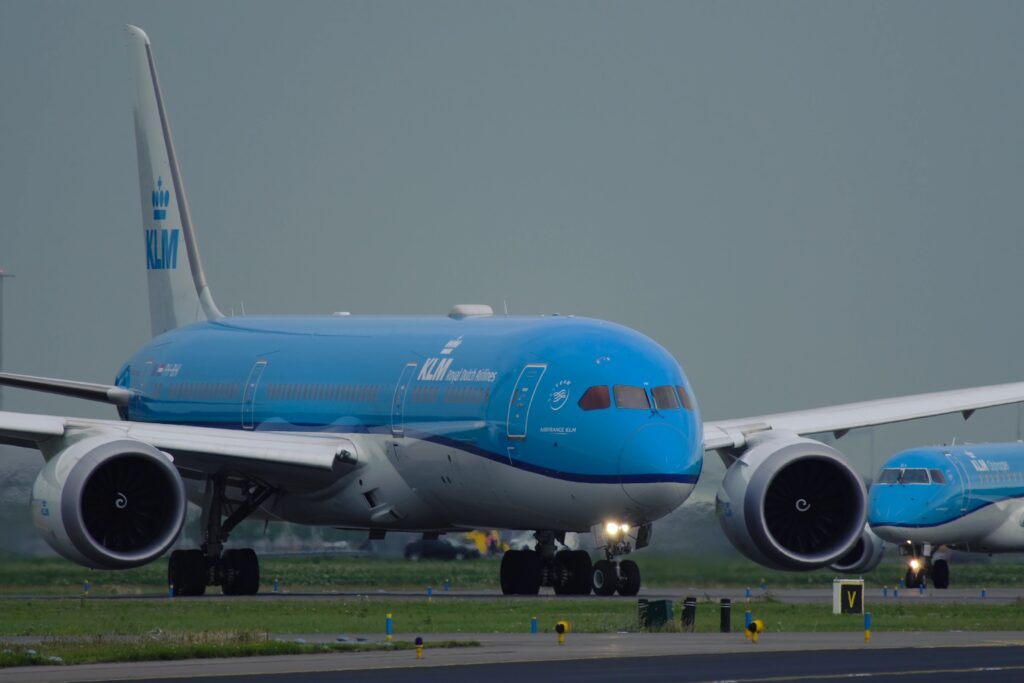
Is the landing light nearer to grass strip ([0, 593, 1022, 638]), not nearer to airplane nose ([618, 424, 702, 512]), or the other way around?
grass strip ([0, 593, 1022, 638])

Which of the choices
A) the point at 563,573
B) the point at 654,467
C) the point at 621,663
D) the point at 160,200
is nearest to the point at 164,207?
the point at 160,200

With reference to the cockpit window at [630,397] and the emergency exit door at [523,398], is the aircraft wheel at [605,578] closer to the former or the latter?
the emergency exit door at [523,398]

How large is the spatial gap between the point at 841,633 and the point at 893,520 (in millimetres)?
24320

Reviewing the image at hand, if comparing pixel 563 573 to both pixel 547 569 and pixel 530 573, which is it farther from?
pixel 530 573

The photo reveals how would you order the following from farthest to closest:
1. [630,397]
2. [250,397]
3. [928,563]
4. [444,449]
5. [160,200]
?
[160,200], [928,563], [250,397], [444,449], [630,397]

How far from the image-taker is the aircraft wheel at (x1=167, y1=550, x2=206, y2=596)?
47.3 metres

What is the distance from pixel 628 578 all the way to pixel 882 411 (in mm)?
7726

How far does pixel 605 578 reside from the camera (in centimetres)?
4431

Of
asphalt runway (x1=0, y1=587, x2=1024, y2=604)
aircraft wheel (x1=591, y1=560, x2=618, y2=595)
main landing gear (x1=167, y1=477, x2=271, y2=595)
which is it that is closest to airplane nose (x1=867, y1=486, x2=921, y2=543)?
asphalt runway (x1=0, y1=587, x2=1024, y2=604)

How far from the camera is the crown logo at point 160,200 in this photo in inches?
2372

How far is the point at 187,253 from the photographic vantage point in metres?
60.4

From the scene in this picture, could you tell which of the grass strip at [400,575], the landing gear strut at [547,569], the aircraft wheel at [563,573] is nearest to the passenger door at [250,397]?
the grass strip at [400,575]

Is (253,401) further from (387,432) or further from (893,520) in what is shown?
(893,520)

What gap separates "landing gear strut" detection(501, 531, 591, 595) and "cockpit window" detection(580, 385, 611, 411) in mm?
5079
